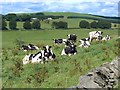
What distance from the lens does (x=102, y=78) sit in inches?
538

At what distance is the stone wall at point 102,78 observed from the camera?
12.7 metres

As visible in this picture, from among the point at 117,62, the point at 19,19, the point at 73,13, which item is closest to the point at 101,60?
the point at 117,62

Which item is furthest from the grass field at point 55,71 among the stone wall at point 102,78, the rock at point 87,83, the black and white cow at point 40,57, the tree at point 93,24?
the tree at point 93,24

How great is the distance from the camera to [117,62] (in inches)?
582

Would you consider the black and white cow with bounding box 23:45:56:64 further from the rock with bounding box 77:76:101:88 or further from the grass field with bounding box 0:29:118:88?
the rock with bounding box 77:76:101:88

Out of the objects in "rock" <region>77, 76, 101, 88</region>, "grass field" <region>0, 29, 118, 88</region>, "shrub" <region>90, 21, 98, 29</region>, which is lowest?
"shrub" <region>90, 21, 98, 29</region>

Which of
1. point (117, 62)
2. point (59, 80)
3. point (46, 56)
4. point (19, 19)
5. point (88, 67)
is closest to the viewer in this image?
point (117, 62)

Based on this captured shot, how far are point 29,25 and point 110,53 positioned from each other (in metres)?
69.7

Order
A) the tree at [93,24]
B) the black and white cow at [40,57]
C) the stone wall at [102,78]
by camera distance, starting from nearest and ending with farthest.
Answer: the stone wall at [102,78], the black and white cow at [40,57], the tree at [93,24]

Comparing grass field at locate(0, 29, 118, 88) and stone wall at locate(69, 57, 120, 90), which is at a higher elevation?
stone wall at locate(69, 57, 120, 90)

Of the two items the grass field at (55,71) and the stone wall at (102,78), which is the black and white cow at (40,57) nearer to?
the grass field at (55,71)

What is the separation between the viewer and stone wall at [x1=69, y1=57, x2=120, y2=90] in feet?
41.6

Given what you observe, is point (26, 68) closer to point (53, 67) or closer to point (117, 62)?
point (53, 67)

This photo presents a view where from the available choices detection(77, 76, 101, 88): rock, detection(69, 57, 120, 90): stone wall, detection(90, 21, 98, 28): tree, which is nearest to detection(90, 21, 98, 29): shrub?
detection(90, 21, 98, 28): tree
